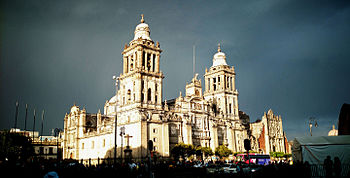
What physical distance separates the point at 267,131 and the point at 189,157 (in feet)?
128

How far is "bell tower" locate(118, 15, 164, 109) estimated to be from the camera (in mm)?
73750

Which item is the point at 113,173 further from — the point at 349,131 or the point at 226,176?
the point at 349,131

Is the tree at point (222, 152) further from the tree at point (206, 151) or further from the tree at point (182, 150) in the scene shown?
the tree at point (182, 150)

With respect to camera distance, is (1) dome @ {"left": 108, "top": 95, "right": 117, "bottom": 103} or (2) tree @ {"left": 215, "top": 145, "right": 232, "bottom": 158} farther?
(1) dome @ {"left": 108, "top": 95, "right": 117, "bottom": 103}

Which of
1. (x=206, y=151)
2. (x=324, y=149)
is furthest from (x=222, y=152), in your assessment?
(x=324, y=149)

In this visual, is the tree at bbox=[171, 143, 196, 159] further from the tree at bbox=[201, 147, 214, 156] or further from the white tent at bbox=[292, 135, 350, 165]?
the white tent at bbox=[292, 135, 350, 165]

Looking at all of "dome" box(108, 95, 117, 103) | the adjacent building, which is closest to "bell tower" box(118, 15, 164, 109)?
"dome" box(108, 95, 117, 103)

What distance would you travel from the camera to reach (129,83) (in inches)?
3012

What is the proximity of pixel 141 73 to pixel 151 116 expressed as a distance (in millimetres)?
10451

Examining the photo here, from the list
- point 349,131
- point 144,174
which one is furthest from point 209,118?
point 144,174

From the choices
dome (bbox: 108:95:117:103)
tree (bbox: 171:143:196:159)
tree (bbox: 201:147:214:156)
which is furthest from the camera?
dome (bbox: 108:95:117:103)

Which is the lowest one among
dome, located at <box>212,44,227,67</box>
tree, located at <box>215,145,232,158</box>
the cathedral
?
tree, located at <box>215,145,232,158</box>

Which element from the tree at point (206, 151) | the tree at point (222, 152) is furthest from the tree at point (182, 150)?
the tree at point (222, 152)

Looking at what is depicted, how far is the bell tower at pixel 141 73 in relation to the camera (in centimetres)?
7375
